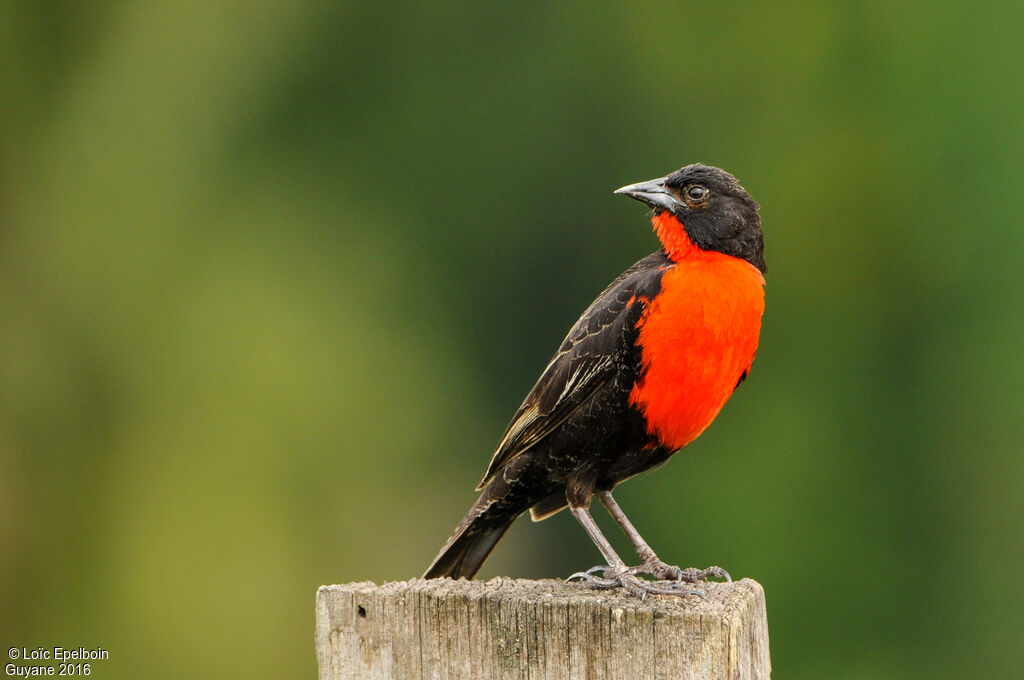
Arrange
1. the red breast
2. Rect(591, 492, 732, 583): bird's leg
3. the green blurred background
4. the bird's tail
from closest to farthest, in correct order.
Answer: Rect(591, 492, 732, 583): bird's leg
the red breast
the bird's tail
the green blurred background

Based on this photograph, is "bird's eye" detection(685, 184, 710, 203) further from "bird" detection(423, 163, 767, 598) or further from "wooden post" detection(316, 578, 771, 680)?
"wooden post" detection(316, 578, 771, 680)

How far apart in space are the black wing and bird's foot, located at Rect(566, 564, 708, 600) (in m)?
0.70

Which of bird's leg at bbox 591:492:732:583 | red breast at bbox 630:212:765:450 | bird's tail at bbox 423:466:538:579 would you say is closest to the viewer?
bird's leg at bbox 591:492:732:583

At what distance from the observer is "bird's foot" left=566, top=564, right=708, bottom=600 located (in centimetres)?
386

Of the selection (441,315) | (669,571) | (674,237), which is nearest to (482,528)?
(669,571)

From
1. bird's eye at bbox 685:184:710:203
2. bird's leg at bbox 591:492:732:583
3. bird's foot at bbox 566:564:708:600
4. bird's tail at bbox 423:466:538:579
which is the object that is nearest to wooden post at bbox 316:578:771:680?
bird's foot at bbox 566:564:708:600

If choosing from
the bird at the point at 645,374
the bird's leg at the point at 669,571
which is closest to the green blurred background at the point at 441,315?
the bird's leg at the point at 669,571

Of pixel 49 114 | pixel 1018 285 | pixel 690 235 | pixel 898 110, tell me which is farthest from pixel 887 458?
pixel 49 114

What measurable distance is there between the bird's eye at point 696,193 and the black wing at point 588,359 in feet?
0.89

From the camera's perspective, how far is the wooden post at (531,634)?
10.9 ft

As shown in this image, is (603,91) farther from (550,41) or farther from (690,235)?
(690,235)

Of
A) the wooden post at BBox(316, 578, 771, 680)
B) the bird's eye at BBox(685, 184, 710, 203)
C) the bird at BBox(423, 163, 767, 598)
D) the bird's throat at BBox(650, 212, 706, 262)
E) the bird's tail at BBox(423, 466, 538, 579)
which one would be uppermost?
the bird's eye at BBox(685, 184, 710, 203)

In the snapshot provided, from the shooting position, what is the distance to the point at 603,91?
1555 cm

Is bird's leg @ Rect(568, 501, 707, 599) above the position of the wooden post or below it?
above
